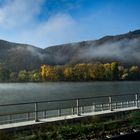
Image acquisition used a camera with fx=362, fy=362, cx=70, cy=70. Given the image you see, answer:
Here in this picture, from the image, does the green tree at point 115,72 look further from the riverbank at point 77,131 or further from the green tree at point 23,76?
the riverbank at point 77,131

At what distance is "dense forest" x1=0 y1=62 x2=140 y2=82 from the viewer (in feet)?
566

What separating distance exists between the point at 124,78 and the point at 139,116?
508ft

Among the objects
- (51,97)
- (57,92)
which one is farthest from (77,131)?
(57,92)

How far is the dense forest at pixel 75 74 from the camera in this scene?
172 metres

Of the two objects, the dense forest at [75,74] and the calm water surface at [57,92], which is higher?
the dense forest at [75,74]

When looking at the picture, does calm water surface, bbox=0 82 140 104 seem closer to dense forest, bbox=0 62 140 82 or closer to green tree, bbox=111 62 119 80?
green tree, bbox=111 62 119 80

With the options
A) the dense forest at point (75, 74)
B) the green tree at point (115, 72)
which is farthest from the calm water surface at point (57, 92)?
the dense forest at point (75, 74)

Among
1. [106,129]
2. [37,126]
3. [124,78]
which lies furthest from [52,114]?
[124,78]

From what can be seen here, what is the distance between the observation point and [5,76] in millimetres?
194750

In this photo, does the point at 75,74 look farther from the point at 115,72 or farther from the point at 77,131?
the point at 77,131

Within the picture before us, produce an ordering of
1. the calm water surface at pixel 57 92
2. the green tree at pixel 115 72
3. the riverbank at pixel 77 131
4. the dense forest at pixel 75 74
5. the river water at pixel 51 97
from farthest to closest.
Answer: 1. the dense forest at pixel 75 74
2. the green tree at pixel 115 72
3. the calm water surface at pixel 57 92
4. the river water at pixel 51 97
5. the riverbank at pixel 77 131

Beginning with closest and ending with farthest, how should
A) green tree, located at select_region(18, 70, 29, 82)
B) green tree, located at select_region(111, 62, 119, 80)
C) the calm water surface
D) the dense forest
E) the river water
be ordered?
the river water → the calm water surface → green tree, located at select_region(111, 62, 119, 80) → the dense forest → green tree, located at select_region(18, 70, 29, 82)

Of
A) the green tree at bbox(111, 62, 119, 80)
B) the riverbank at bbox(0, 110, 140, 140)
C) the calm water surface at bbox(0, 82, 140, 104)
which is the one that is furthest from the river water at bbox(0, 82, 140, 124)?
the green tree at bbox(111, 62, 119, 80)

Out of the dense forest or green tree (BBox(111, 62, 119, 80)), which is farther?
the dense forest
